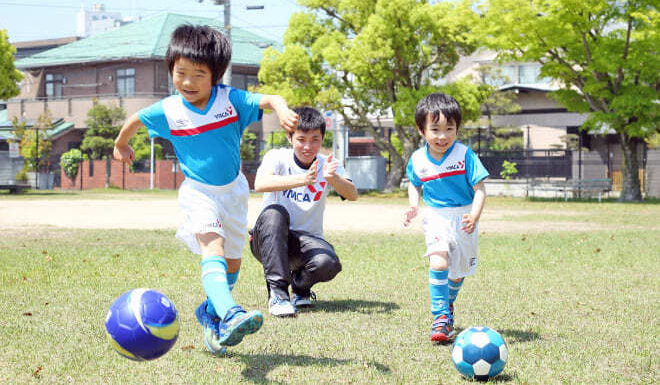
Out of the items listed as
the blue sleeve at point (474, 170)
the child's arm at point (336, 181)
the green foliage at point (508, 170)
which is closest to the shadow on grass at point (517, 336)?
the blue sleeve at point (474, 170)

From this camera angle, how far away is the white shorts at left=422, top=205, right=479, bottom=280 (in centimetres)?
494

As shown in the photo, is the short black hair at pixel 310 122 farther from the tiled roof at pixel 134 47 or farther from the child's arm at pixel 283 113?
the tiled roof at pixel 134 47

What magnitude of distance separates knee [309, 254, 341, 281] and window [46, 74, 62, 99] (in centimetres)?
4993

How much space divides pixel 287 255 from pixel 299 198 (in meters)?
0.49

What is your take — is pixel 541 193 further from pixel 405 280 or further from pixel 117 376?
pixel 117 376

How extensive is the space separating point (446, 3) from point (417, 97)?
154 inches

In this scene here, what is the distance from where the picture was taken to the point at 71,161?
4356 cm

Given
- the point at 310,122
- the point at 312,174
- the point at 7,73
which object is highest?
the point at 7,73

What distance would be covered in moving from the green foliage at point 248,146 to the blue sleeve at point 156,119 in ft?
120

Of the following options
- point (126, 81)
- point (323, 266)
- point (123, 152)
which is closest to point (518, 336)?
point (323, 266)

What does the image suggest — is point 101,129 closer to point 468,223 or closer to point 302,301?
point 302,301

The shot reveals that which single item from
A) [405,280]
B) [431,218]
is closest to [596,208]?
[405,280]

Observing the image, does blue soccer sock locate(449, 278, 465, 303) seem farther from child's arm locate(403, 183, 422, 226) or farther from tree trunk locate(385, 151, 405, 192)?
tree trunk locate(385, 151, 405, 192)

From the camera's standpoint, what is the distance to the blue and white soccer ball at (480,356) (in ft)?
12.1
